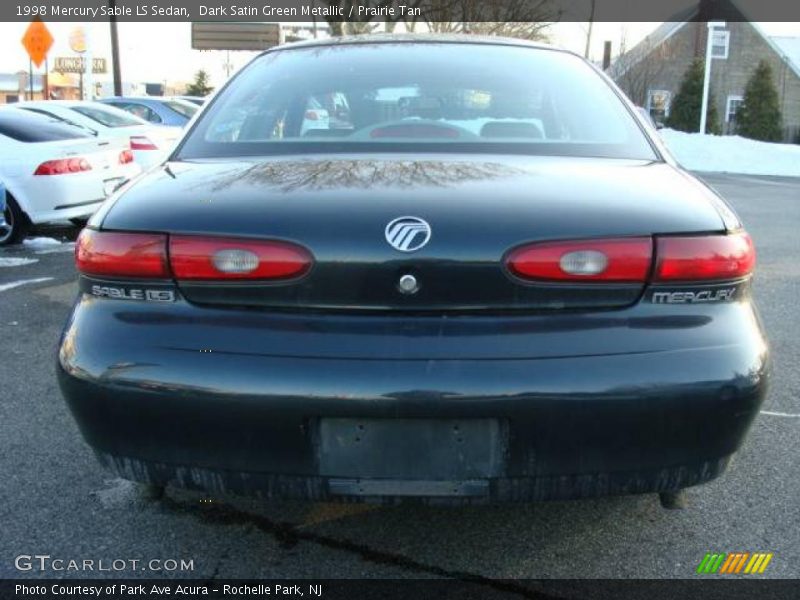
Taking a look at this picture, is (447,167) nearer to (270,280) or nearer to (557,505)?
(270,280)

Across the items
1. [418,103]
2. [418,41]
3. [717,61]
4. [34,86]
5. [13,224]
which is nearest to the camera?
[418,103]

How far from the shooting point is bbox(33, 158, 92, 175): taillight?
7.95 m

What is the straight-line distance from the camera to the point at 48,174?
795cm

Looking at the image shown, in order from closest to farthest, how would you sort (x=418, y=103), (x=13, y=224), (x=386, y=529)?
1. (x=386, y=529)
2. (x=418, y=103)
3. (x=13, y=224)

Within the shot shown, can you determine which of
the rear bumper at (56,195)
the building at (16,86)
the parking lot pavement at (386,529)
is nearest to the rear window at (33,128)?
the rear bumper at (56,195)

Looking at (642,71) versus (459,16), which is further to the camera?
(642,71)

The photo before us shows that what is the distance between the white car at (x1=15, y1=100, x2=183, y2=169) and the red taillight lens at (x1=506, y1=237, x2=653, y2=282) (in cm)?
771

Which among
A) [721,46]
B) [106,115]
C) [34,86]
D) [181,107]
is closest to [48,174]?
[106,115]

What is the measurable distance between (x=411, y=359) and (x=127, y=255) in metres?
0.75

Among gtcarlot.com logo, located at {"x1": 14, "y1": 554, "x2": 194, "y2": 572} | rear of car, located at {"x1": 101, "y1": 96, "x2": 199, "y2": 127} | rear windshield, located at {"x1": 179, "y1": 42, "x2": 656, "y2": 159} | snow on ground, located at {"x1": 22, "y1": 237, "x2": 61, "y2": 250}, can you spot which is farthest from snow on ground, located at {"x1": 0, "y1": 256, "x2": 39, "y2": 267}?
rear of car, located at {"x1": 101, "y1": 96, "x2": 199, "y2": 127}

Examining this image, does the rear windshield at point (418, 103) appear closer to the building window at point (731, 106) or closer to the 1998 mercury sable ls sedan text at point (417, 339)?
the 1998 mercury sable ls sedan text at point (417, 339)

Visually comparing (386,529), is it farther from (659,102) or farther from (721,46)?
(721,46)

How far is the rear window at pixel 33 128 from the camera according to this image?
8320 mm

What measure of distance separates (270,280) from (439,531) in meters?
1.07
